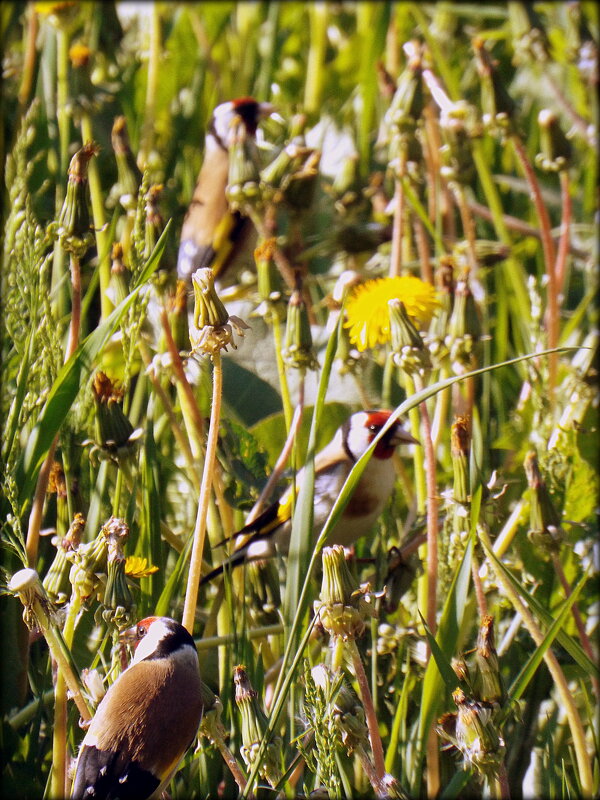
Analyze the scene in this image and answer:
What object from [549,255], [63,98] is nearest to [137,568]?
[549,255]

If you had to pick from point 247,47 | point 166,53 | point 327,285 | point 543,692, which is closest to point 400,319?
point 543,692

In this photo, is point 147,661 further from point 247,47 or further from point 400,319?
point 247,47

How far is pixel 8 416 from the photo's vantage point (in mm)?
1027

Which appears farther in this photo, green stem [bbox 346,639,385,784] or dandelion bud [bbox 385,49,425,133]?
dandelion bud [bbox 385,49,425,133]

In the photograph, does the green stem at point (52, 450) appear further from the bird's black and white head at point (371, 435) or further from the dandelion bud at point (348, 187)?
the dandelion bud at point (348, 187)

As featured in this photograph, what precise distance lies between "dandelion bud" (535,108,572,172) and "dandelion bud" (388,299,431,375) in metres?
0.61

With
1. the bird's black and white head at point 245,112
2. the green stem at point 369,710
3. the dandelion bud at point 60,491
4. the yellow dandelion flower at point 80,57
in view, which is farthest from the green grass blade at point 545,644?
the yellow dandelion flower at point 80,57

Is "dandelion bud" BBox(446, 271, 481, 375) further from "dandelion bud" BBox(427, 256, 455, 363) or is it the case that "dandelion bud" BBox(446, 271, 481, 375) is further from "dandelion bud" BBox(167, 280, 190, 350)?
"dandelion bud" BBox(167, 280, 190, 350)

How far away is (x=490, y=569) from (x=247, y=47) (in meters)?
1.74

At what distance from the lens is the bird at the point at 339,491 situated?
3.49ft

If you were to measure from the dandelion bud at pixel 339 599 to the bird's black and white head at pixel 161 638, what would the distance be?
133 mm

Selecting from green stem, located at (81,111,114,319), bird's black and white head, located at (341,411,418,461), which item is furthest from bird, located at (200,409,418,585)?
green stem, located at (81,111,114,319)

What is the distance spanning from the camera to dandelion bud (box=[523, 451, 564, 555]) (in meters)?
0.93

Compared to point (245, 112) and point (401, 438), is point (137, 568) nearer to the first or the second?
point (401, 438)
